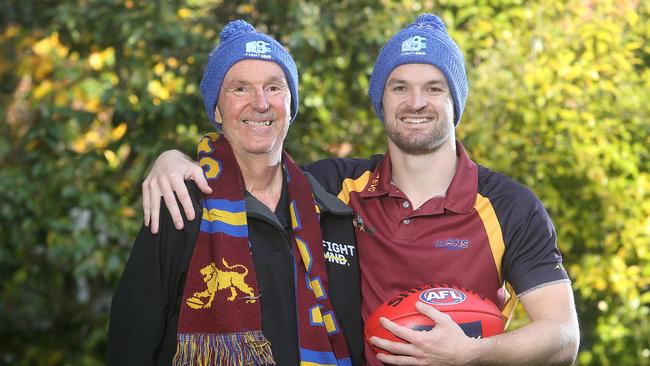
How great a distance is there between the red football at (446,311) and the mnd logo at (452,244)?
0.19 meters

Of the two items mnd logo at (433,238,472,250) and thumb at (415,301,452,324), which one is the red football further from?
mnd logo at (433,238,472,250)

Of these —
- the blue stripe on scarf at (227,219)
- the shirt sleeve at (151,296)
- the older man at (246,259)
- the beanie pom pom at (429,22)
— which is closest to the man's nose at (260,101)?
the older man at (246,259)

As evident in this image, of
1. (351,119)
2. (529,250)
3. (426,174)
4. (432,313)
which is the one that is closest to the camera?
(432,313)

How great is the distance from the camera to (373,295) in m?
3.75

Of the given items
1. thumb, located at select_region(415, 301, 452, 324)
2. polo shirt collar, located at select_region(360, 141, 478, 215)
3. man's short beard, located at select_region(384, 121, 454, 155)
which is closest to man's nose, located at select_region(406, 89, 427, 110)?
man's short beard, located at select_region(384, 121, 454, 155)

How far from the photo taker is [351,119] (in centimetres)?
636

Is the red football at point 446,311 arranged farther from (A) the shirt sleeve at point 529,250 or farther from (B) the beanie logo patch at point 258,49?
(B) the beanie logo patch at point 258,49

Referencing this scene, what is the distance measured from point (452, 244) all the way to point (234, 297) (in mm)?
846

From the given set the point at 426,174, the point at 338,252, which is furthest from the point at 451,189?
the point at 338,252

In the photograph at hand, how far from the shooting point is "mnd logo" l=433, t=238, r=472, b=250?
3.65m

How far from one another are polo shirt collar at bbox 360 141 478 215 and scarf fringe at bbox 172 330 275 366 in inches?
33.0

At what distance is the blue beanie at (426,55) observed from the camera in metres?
3.83

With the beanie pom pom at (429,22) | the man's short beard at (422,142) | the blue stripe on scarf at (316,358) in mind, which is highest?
the beanie pom pom at (429,22)

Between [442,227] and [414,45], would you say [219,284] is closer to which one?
[442,227]
